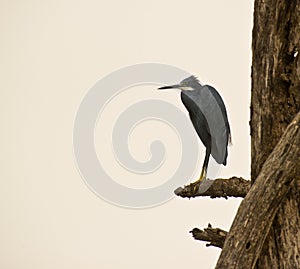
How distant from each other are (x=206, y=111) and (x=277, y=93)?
0.23 metres

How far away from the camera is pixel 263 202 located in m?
0.68

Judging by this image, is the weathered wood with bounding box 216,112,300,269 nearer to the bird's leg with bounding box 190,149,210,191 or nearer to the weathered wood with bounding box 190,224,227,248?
the weathered wood with bounding box 190,224,227,248

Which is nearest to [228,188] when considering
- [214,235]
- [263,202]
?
[214,235]

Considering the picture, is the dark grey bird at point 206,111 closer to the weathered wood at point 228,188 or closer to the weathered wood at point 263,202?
the weathered wood at point 228,188

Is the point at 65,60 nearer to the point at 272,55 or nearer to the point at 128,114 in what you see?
the point at 128,114

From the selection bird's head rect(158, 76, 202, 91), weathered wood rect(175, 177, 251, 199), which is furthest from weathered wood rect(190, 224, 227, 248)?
bird's head rect(158, 76, 202, 91)

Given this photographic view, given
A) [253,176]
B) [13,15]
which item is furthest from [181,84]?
[13,15]

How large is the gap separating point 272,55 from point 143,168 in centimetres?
29

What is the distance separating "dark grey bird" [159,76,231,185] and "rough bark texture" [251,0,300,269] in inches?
8.1

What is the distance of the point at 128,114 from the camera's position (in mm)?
932

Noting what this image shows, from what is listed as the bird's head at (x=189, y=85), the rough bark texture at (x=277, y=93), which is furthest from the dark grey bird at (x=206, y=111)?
the rough bark texture at (x=277, y=93)

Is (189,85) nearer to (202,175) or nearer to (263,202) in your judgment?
(202,175)

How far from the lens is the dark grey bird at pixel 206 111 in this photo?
0.93m

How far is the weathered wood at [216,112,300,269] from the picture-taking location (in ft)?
2.21
